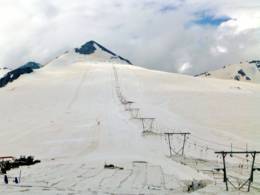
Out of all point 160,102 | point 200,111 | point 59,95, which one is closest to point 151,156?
point 200,111

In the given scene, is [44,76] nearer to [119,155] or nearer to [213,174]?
[119,155]

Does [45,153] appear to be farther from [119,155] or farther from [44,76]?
[44,76]

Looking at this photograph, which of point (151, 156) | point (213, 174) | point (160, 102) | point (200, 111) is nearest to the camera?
point (213, 174)

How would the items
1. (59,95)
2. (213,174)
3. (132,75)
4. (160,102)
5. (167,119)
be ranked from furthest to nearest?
(132,75) → (59,95) → (160,102) → (167,119) → (213,174)

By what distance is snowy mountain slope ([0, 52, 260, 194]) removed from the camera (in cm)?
3366

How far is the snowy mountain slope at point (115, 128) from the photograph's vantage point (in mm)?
33656

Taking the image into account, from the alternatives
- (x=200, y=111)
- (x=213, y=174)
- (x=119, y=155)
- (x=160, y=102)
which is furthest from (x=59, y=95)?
(x=213, y=174)

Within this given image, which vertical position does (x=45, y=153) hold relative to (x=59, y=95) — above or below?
below

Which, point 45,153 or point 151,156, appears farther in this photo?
point 45,153

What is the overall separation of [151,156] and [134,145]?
6.71 metres

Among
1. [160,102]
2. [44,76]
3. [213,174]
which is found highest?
[44,76]

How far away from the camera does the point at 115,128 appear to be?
209 feet

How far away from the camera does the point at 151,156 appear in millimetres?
48406

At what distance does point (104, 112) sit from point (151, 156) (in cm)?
2887
